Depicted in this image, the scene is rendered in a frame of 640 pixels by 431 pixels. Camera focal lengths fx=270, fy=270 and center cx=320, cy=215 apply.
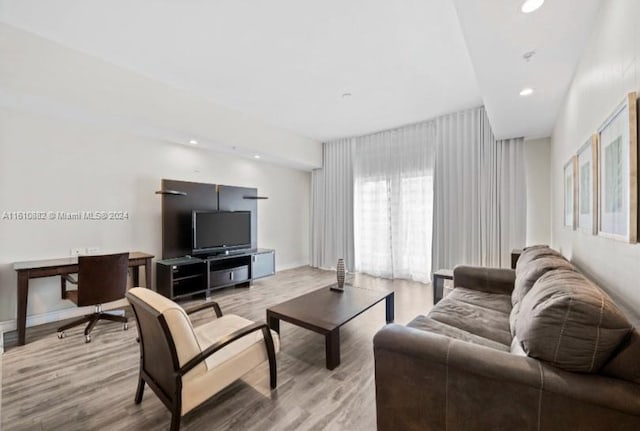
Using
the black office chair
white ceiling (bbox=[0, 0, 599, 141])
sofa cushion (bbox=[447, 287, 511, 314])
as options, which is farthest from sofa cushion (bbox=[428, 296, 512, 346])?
the black office chair

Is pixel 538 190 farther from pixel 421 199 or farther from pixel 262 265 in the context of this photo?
pixel 262 265

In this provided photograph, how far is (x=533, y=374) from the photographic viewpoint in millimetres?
1059

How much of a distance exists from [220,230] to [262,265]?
3.25ft

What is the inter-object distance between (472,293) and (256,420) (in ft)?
7.34

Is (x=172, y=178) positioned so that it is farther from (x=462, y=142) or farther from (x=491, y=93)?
(x=462, y=142)

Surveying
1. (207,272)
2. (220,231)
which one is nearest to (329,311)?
(207,272)

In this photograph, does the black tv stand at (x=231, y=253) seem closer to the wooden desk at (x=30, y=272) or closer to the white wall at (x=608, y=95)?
the wooden desk at (x=30, y=272)

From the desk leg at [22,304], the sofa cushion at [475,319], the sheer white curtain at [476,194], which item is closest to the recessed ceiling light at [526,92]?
the sheer white curtain at [476,194]

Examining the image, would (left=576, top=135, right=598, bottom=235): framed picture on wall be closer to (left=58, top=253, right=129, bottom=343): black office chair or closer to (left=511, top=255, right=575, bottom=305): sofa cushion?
(left=511, top=255, right=575, bottom=305): sofa cushion

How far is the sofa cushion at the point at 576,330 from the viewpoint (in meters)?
0.98

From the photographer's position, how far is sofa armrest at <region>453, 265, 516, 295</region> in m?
2.69

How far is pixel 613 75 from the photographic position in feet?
4.69

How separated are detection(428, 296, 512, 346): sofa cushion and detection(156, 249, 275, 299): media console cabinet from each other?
326 cm

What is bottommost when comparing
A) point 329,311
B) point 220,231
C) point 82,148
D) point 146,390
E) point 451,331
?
point 146,390
